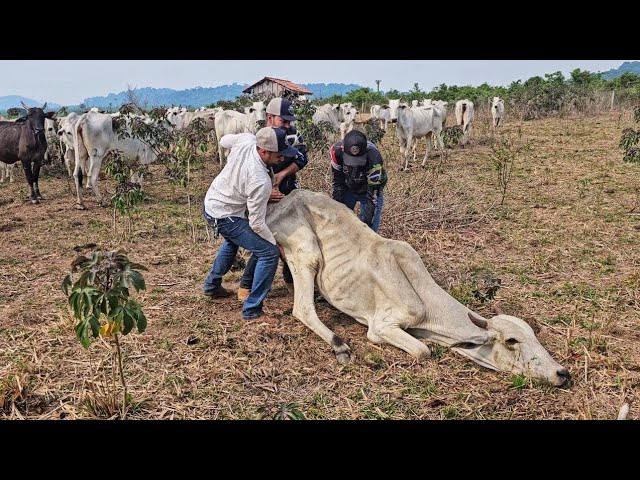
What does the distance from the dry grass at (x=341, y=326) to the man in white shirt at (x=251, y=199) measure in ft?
1.52

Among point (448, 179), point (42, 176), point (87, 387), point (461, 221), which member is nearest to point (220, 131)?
→ point (42, 176)

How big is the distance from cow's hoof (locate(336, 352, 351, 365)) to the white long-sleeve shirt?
1058mm

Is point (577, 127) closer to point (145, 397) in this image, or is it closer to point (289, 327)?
point (289, 327)

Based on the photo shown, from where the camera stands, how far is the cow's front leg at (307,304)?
14.2ft

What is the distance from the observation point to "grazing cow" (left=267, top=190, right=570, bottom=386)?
4012 millimetres

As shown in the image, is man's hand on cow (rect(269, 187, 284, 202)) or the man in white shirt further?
man's hand on cow (rect(269, 187, 284, 202))

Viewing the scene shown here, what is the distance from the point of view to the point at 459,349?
4.18 metres

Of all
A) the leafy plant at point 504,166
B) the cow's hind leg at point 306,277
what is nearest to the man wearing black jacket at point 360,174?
the cow's hind leg at point 306,277

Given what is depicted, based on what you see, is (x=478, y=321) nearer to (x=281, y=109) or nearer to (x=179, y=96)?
(x=281, y=109)

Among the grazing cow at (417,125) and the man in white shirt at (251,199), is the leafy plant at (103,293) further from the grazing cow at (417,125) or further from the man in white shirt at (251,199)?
the grazing cow at (417,125)

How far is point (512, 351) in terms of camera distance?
3.94m

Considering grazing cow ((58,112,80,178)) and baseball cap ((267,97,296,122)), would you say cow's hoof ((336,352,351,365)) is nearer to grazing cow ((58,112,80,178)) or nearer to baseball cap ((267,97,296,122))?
Answer: baseball cap ((267,97,296,122))

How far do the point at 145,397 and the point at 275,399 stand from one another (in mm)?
855

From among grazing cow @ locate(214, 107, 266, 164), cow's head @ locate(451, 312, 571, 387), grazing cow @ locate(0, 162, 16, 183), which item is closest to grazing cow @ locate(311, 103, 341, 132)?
grazing cow @ locate(214, 107, 266, 164)
